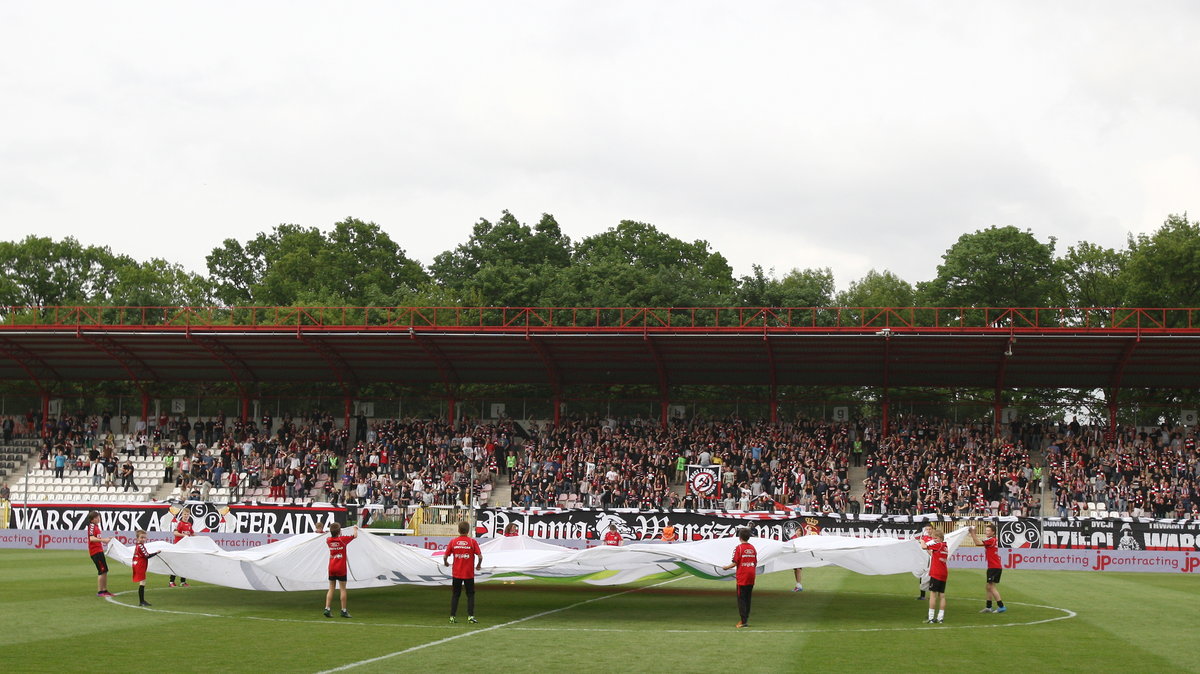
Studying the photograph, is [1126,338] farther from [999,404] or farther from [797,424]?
[797,424]

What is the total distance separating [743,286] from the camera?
253 feet

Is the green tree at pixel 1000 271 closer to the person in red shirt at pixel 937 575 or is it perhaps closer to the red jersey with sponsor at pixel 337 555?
the person in red shirt at pixel 937 575

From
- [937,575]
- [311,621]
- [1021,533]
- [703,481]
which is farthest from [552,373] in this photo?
[937,575]

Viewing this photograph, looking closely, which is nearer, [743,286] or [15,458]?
[15,458]

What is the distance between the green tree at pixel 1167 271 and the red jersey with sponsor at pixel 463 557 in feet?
192

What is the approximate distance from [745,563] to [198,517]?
95.9ft

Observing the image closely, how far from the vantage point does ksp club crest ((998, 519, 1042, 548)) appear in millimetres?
38594

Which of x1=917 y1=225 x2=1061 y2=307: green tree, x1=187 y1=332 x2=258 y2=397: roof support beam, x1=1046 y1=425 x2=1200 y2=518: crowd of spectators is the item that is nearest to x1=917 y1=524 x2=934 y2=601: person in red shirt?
x1=1046 y1=425 x2=1200 y2=518: crowd of spectators

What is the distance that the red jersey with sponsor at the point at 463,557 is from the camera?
19.8 meters

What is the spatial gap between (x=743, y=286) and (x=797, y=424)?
23731 mm

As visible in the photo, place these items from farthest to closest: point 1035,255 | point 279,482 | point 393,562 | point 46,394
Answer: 1. point 1035,255
2. point 46,394
3. point 279,482
4. point 393,562

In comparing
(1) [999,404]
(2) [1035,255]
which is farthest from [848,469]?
(2) [1035,255]

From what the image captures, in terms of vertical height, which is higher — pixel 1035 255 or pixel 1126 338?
pixel 1035 255

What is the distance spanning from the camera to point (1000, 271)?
75375mm
